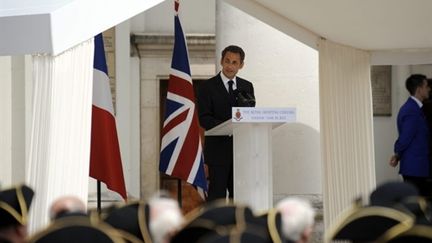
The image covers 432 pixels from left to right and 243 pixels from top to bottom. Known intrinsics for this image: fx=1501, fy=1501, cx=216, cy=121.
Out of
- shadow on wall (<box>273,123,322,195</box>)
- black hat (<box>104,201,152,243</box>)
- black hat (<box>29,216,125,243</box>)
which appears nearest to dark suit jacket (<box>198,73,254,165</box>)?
shadow on wall (<box>273,123,322,195</box>)

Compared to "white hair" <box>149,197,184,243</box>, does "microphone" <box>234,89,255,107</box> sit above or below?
above

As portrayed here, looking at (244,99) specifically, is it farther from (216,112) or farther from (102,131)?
(102,131)

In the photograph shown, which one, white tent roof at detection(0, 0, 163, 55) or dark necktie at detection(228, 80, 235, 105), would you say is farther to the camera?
dark necktie at detection(228, 80, 235, 105)

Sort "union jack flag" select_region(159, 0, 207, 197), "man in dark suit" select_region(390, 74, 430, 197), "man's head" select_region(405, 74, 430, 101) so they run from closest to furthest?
"man in dark suit" select_region(390, 74, 430, 197) < "man's head" select_region(405, 74, 430, 101) < "union jack flag" select_region(159, 0, 207, 197)

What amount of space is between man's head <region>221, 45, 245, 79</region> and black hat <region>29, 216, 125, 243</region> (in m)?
6.07

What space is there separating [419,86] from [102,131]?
2852 millimetres

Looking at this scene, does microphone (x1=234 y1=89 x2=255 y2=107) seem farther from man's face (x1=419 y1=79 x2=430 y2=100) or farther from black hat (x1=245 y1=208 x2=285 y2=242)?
black hat (x1=245 y1=208 x2=285 y2=242)

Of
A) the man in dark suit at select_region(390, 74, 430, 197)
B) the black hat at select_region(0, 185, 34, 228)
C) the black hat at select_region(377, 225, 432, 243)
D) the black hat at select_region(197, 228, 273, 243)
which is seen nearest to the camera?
the black hat at select_region(197, 228, 273, 243)

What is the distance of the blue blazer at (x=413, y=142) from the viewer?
13.2 m

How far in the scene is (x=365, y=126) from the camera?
42.6 ft

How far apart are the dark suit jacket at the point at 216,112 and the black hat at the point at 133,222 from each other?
5.28 meters

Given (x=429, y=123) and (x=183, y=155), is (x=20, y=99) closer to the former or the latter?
(x=183, y=155)

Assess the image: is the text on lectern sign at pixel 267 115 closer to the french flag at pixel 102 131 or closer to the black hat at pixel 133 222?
the french flag at pixel 102 131

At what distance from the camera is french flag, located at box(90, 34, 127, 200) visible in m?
13.2
